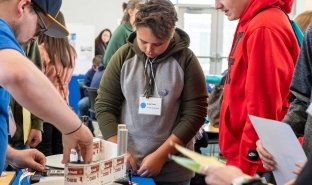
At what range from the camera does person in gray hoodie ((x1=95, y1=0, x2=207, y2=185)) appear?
1825mm

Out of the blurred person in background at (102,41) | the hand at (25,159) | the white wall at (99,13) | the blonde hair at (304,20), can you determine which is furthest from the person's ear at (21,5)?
the white wall at (99,13)

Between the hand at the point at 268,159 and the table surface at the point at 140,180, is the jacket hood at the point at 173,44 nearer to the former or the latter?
the table surface at the point at 140,180

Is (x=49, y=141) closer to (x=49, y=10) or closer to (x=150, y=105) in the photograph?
(x=150, y=105)

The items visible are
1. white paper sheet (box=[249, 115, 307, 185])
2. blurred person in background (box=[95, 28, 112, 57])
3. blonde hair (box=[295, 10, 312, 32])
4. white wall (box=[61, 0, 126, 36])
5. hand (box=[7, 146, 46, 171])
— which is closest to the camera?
white paper sheet (box=[249, 115, 307, 185])

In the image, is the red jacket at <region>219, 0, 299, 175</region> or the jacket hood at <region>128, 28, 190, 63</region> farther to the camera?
the jacket hood at <region>128, 28, 190, 63</region>

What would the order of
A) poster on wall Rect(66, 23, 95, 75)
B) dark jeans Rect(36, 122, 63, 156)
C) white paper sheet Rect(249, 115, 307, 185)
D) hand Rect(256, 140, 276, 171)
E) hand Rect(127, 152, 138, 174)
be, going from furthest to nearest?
poster on wall Rect(66, 23, 95, 75) < dark jeans Rect(36, 122, 63, 156) < hand Rect(127, 152, 138, 174) < hand Rect(256, 140, 276, 171) < white paper sheet Rect(249, 115, 307, 185)

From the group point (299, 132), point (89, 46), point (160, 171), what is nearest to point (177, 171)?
point (160, 171)

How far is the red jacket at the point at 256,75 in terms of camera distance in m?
1.58

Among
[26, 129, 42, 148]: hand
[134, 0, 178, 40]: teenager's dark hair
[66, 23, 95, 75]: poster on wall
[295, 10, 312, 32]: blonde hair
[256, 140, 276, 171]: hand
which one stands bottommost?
[66, 23, 95, 75]: poster on wall

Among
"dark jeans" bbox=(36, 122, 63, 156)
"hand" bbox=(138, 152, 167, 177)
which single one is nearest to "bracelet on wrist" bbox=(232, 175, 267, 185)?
"hand" bbox=(138, 152, 167, 177)

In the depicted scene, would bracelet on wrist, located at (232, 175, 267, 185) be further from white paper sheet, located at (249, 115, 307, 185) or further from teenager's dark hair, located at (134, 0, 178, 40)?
teenager's dark hair, located at (134, 0, 178, 40)

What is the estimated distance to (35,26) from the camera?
1258mm

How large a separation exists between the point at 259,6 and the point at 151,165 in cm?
78

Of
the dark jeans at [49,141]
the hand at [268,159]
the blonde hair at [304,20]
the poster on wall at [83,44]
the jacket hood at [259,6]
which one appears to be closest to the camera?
the hand at [268,159]
